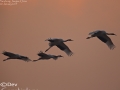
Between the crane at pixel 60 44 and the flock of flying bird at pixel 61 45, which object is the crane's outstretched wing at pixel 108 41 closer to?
the flock of flying bird at pixel 61 45

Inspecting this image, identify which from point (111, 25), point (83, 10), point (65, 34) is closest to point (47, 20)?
point (65, 34)

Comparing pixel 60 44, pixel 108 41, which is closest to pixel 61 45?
pixel 60 44

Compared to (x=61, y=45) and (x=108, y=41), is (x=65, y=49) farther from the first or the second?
(x=108, y=41)

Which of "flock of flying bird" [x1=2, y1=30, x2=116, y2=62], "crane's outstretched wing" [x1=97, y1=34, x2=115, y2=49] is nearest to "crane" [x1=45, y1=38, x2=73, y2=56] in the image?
"flock of flying bird" [x1=2, y1=30, x2=116, y2=62]

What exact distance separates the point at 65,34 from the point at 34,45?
12.0 inches

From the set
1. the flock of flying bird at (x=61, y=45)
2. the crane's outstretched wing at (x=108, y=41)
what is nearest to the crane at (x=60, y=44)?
the flock of flying bird at (x=61, y=45)

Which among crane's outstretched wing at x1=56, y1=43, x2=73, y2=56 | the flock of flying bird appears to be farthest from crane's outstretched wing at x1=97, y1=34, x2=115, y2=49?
crane's outstretched wing at x1=56, y1=43, x2=73, y2=56

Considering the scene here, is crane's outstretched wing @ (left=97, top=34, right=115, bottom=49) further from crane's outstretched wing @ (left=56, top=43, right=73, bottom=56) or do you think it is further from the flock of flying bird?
crane's outstretched wing @ (left=56, top=43, right=73, bottom=56)

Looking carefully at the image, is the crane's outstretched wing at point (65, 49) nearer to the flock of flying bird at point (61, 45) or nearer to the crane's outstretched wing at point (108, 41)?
the flock of flying bird at point (61, 45)

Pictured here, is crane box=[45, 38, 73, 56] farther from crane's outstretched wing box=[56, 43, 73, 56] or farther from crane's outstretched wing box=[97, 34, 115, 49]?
crane's outstretched wing box=[97, 34, 115, 49]

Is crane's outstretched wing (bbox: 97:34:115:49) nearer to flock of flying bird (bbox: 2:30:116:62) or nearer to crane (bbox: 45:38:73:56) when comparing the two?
flock of flying bird (bbox: 2:30:116:62)

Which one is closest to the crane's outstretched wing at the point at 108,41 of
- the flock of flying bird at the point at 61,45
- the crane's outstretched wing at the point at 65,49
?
the flock of flying bird at the point at 61,45

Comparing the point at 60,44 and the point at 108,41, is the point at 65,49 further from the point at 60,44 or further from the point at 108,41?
the point at 108,41

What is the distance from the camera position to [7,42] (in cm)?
173
